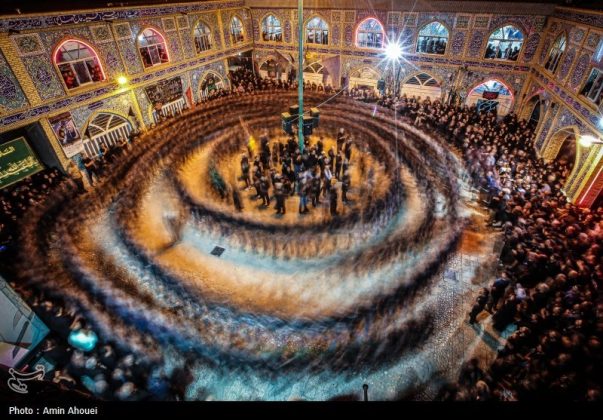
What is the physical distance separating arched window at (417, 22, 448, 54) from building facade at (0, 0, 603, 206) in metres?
0.07

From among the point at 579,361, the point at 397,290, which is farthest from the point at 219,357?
the point at 579,361

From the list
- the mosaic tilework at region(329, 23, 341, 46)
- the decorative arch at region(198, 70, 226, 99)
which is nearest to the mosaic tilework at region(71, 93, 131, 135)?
the decorative arch at region(198, 70, 226, 99)

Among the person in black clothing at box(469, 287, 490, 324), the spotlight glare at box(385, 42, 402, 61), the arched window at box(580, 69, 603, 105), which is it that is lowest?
the person in black clothing at box(469, 287, 490, 324)

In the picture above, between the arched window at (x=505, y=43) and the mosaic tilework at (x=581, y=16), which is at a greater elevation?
the mosaic tilework at (x=581, y=16)

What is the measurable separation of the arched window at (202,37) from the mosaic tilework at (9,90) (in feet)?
42.4

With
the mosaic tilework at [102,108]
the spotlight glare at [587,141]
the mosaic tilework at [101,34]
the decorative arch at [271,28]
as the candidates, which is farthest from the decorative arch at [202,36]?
the spotlight glare at [587,141]

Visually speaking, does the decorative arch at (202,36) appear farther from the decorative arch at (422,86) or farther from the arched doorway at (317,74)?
the decorative arch at (422,86)

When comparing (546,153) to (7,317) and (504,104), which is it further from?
(7,317)

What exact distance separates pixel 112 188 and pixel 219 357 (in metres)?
11.8

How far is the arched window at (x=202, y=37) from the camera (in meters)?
23.5

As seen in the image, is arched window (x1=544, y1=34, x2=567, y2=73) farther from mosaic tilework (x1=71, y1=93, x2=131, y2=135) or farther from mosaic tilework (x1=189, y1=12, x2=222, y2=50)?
mosaic tilework (x1=71, y1=93, x2=131, y2=135)

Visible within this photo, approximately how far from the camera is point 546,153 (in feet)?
55.2

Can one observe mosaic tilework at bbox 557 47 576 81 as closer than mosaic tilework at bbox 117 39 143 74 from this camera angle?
Yes

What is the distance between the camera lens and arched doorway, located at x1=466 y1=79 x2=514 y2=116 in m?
21.9
